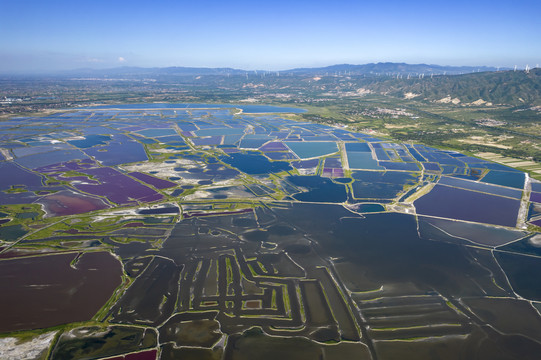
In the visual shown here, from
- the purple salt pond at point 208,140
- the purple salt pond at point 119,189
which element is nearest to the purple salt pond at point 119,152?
the purple salt pond at point 119,189

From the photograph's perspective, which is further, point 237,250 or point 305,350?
point 237,250

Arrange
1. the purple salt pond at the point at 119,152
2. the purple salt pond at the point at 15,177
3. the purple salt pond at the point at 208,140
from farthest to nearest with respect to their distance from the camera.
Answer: the purple salt pond at the point at 208,140, the purple salt pond at the point at 119,152, the purple salt pond at the point at 15,177

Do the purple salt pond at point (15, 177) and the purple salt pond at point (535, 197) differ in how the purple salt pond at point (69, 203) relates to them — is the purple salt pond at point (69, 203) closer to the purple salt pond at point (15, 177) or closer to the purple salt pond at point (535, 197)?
the purple salt pond at point (15, 177)

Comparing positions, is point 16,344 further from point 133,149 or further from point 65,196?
point 133,149

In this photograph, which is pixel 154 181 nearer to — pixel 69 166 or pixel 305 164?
pixel 69 166

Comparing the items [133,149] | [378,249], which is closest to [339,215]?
[378,249]

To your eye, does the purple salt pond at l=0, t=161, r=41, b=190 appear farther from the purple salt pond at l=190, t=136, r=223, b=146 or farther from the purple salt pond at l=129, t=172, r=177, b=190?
the purple salt pond at l=190, t=136, r=223, b=146
